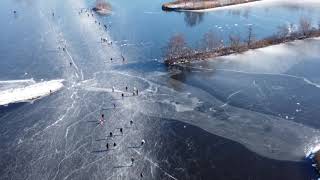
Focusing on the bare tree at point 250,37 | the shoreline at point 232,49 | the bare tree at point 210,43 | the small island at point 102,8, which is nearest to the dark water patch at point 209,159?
the shoreline at point 232,49

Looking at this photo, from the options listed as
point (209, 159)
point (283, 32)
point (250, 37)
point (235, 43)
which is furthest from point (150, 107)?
point (283, 32)

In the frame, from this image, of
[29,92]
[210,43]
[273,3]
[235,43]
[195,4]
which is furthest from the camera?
[273,3]

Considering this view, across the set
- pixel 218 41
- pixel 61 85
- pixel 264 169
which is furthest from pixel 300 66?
pixel 61 85

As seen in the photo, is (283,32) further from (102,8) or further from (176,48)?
(102,8)

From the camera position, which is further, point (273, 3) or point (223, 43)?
point (273, 3)

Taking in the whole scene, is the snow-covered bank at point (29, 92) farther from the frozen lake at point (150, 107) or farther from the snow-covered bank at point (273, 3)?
the snow-covered bank at point (273, 3)

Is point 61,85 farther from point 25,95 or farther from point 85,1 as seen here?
point 85,1
